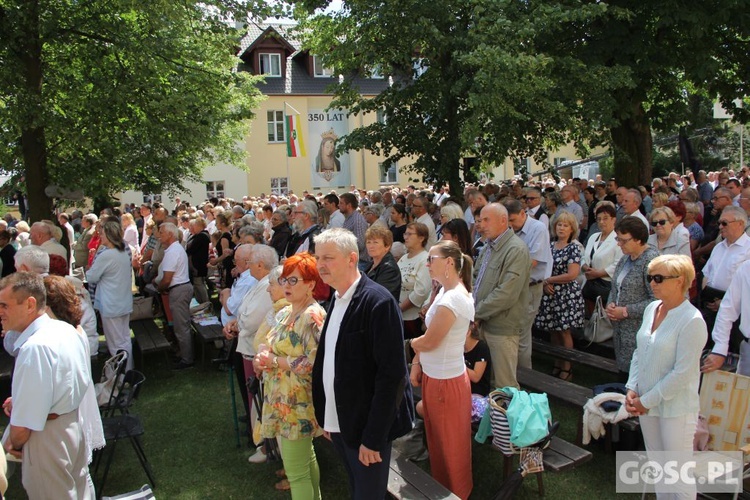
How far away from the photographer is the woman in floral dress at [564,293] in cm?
634

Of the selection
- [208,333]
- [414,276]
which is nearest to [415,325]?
[414,276]

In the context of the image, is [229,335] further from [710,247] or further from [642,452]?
[710,247]

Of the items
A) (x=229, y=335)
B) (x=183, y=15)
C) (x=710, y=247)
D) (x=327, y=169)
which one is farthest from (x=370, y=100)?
(x=327, y=169)

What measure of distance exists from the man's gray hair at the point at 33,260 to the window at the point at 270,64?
2936 cm

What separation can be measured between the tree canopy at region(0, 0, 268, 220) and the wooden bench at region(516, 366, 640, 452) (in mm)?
7647

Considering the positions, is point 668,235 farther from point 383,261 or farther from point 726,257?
point 383,261

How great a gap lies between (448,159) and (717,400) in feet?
22.4

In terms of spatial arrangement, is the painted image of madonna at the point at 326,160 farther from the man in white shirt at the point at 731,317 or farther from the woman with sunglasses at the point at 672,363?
the woman with sunglasses at the point at 672,363

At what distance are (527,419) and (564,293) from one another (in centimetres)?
265

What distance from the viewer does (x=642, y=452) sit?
4.51 metres

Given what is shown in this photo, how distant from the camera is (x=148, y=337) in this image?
304 inches

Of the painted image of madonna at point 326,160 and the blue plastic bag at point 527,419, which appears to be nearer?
the blue plastic bag at point 527,419

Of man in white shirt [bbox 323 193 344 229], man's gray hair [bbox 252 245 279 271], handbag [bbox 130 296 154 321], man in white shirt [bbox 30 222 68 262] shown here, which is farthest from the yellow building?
man's gray hair [bbox 252 245 279 271]

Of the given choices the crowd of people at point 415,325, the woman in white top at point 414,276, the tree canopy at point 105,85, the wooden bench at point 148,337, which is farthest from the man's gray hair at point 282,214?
the woman in white top at point 414,276
